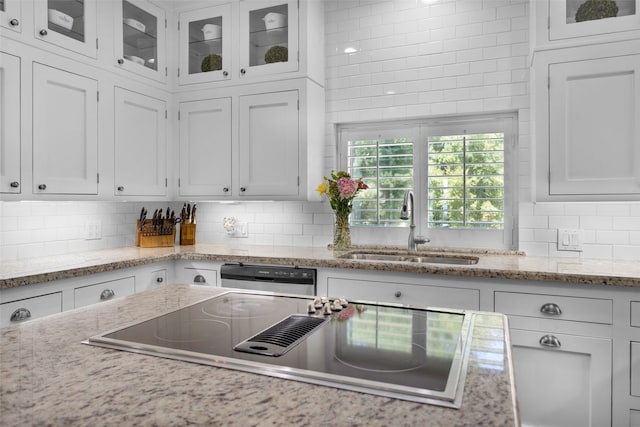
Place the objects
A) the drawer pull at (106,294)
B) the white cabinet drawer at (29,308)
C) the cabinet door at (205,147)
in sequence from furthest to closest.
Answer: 1. the cabinet door at (205,147)
2. the drawer pull at (106,294)
3. the white cabinet drawer at (29,308)

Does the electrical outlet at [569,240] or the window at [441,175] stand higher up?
the window at [441,175]

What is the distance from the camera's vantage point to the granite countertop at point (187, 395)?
670 mm

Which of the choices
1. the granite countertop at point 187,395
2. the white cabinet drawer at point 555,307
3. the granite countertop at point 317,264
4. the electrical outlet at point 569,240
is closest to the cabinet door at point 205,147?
the granite countertop at point 317,264

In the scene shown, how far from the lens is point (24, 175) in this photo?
2.39 meters

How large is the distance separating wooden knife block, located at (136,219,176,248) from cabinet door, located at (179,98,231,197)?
34 centimetres

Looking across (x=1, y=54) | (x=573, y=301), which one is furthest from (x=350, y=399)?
(x=1, y=54)

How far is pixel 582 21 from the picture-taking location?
2.38 m

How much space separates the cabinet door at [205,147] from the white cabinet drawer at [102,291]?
0.94m

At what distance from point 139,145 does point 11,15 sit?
1.04m

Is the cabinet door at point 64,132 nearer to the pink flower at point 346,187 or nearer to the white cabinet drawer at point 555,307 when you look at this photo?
the pink flower at point 346,187

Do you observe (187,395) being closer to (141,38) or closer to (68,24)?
(68,24)

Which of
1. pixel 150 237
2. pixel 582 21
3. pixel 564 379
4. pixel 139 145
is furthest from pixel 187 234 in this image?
pixel 582 21

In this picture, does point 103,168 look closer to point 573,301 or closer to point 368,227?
point 368,227

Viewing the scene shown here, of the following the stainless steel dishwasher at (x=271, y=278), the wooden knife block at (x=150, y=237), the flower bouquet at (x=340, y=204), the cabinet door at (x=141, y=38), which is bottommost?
the stainless steel dishwasher at (x=271, y=278)
